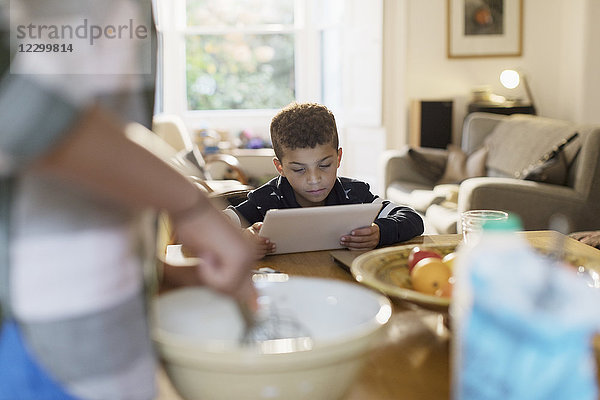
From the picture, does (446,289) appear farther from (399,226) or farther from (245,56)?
(245,56)

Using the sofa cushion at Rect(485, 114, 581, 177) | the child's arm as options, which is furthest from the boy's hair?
the sofa cushion at Rect(485, 114, 581, 177)

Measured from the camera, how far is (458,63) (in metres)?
5.80

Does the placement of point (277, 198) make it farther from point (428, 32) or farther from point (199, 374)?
point (428, 32)

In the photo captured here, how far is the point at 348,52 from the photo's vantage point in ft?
19.7

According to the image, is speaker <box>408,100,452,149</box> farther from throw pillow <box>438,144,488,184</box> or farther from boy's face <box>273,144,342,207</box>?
boy's face <box>273,144,342,207</box>

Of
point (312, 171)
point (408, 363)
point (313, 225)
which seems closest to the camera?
point (408, 363)

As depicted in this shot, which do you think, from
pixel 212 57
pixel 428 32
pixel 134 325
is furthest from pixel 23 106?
pixel 212 57

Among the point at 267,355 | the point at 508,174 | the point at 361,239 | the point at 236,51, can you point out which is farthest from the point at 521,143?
the point at 267,355

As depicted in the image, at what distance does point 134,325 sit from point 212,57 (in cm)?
617

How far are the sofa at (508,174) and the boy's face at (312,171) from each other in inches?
65.1

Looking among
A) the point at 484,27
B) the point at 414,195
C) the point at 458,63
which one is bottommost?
the point at 414,195

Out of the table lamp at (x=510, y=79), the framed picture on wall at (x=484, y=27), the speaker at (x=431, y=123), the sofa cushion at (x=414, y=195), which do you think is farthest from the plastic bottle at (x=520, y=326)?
the framed picture on wall at (x=484, y=27)

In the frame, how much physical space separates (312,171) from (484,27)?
4328 millimetres

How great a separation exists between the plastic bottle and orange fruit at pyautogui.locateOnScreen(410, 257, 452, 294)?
1.41 feet
